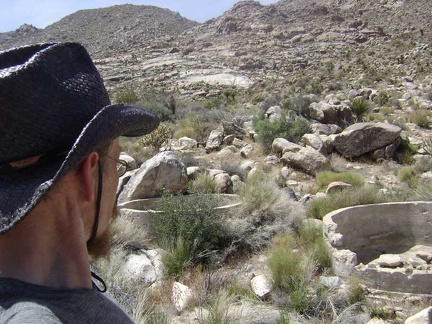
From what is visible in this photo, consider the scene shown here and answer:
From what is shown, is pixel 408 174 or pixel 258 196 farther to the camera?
pixel 408 174

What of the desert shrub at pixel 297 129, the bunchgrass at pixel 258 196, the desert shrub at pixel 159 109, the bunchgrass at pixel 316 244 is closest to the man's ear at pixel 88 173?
the bunchgrass at pixel 316 244

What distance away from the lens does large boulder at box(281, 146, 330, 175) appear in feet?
37.4

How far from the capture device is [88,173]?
1301 mm

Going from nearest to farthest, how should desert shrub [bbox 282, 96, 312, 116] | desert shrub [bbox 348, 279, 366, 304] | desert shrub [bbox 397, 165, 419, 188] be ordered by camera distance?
desert shrub [bbox 348, 279, 366, 304] < desert shrub [bbox 397, 165, 419, 188] < desert shrub [bbox 282, 96, 312, 116]

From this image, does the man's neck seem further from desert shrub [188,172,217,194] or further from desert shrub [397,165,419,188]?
desert shrub [397,165,419,188]

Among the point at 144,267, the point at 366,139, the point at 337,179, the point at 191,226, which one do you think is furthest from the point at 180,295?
the point at 366,139

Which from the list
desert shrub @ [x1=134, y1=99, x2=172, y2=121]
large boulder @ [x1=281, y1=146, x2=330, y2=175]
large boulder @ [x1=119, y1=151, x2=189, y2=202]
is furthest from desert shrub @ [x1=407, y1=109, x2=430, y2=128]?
large boulder @ [x1=119, y1=151, x2=189, y2=202]

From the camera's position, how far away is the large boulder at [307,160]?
1141cm

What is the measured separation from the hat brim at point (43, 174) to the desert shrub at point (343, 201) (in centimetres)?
749

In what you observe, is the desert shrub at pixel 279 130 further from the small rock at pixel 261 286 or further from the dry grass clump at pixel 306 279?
the small rock at pixel 261 286

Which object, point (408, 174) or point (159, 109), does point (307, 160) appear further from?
point (159, 109)

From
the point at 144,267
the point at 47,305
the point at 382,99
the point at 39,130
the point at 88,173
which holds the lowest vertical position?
the point at 382,99

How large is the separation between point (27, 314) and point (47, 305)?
76 millimetres

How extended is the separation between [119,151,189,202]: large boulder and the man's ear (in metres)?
7.31
